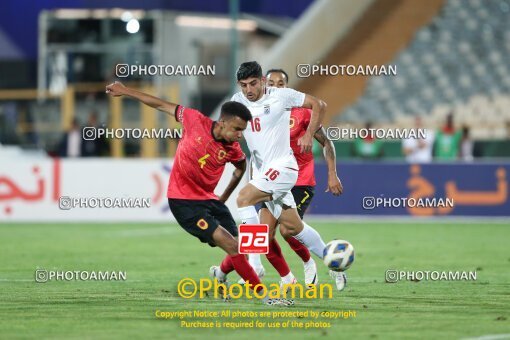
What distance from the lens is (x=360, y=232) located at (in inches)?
821

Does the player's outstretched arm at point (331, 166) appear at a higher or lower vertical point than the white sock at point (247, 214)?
higher

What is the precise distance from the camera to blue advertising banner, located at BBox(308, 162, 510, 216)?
23031 millimetres

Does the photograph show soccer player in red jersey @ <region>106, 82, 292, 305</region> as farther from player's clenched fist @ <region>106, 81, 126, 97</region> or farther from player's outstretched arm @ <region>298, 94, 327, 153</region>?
player's outstretched arm @ <region>298, 94, 327, 153</region>

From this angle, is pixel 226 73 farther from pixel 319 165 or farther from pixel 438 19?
pixel 319 165

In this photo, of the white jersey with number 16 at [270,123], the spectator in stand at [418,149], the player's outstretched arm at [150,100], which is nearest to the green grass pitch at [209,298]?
the white jersey with number 16 at [270,123]

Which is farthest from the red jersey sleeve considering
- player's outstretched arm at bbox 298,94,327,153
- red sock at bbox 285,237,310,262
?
red sock at bbox 285,237,310,262

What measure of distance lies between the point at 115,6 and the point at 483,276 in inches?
926

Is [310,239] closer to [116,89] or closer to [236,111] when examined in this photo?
[236,111]

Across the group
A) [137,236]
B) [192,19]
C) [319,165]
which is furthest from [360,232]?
[192,19]

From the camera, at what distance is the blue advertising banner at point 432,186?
23.0 metres

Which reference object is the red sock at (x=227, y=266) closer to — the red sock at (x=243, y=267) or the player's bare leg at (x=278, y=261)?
the player's bare leg at (x=278, y=261)

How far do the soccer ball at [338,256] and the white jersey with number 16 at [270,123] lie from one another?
38.5 inches

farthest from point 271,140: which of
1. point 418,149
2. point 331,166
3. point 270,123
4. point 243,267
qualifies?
point 418,149

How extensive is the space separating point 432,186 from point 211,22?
15.9 metres
